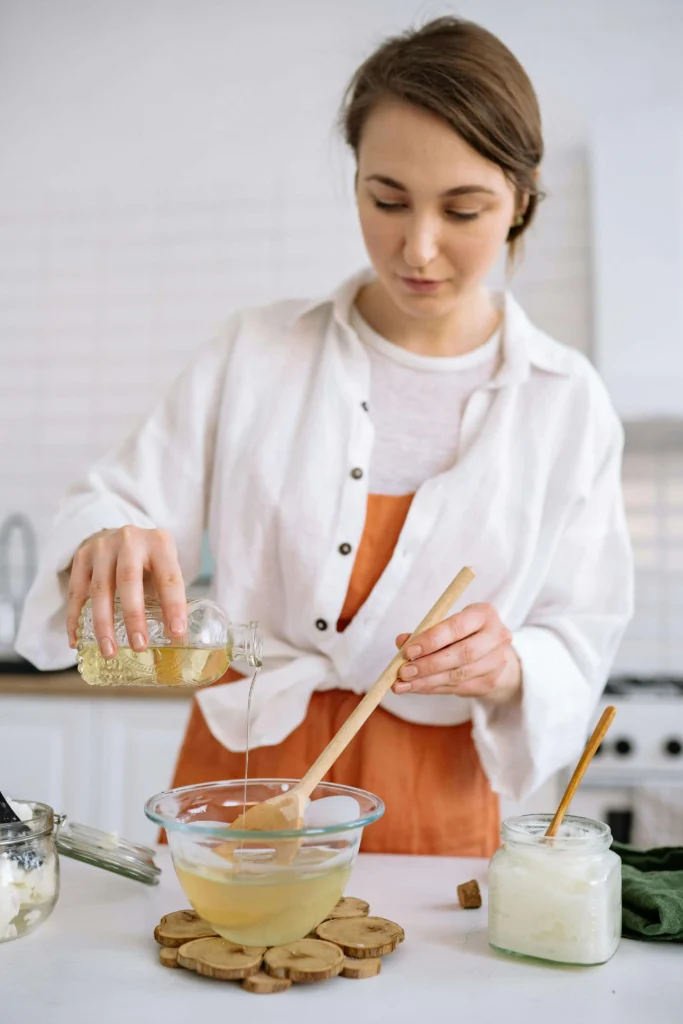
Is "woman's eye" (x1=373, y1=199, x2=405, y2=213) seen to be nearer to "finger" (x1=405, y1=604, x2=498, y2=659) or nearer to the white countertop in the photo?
"finger" (x1=405, y1=604, x2=498, y2=659)

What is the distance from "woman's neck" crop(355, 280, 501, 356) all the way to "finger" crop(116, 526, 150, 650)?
0.62m

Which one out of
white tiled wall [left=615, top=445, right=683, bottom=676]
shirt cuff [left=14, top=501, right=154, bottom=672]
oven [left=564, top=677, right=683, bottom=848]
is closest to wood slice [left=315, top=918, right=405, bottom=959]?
shirt cuff [left=14, top=501, right=154, bottom=672]

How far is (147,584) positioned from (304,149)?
99.0 inches

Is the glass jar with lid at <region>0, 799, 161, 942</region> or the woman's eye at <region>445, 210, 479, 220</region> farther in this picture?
the woman's eye at <region>445, 210, 479, 220</region>

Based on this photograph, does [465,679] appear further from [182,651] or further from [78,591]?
[78,591]

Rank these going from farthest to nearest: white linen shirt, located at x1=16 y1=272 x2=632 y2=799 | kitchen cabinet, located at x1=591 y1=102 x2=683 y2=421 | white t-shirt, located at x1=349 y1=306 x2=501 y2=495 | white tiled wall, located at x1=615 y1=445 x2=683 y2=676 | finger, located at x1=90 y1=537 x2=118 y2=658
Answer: white tiled wall, located at x1=615 y1=445 x2=683 y2=676 → kitchen cabinet, located at x1=591 y1=102 x2=683 y2=421 → white t-shirt, located at x1=349 y1=306 x2=501 y2=495 → white linen shirt, located at x1=16 y1=272 x2=632 y2=799 → finger, located at x1=90 y1=537 x2=118 y2=658

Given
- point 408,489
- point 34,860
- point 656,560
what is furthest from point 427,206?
point 656,560

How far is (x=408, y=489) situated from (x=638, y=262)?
161cm

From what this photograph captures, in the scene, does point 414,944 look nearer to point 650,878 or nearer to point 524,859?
point 524,859

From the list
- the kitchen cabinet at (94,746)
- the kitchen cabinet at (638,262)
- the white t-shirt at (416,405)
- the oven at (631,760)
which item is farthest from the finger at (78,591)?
the kitchen cabinet at (638,262)

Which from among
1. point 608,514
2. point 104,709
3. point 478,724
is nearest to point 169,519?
point 478,724

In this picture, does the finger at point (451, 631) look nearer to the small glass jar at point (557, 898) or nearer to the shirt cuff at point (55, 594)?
the small glass jar at point (557, 898)

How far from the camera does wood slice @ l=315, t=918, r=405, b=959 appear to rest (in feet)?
2.78

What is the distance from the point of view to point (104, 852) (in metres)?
1.02
